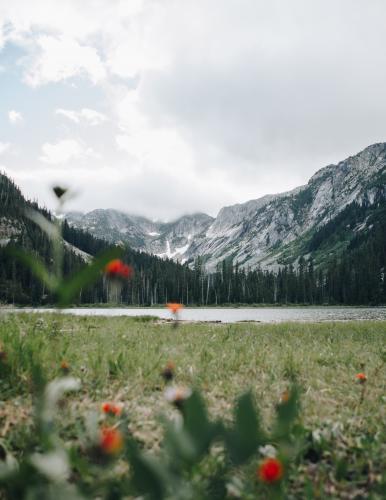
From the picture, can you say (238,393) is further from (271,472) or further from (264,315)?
(264,315)

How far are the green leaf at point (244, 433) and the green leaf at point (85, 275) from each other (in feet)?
2.31

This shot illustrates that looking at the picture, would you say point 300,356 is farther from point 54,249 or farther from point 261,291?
point 261,291

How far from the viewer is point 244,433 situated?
101cm

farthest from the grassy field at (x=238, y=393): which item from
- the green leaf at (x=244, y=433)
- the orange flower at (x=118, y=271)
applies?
the green leaf at (x=244, y=433)

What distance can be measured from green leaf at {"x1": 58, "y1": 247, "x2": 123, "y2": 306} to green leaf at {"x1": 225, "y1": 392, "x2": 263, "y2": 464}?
71cm

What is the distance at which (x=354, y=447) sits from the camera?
3.51 m

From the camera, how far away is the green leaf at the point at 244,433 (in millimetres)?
995

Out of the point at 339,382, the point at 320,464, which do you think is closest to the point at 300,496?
the point at 320,464

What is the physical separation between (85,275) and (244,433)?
825 mm

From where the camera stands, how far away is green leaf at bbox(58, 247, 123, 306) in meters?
1.39

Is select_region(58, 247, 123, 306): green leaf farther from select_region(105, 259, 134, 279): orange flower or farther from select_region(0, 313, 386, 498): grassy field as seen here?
select_region(105, 259, 134, 279): orange flower

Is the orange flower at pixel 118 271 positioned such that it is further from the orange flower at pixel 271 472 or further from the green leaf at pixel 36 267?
the orange flower at pixel 271 472

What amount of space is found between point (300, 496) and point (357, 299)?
146345 mm

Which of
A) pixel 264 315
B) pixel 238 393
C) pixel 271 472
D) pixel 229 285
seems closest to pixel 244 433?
pixel 271 472
